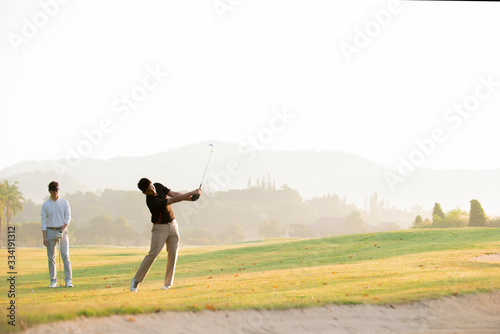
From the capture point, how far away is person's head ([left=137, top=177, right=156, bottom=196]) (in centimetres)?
1269

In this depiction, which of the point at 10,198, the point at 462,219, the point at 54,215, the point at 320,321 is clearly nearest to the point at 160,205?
the point at 54,215

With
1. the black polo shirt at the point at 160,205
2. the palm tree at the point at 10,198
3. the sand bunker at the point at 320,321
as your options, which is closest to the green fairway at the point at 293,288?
the sand bunker at the point at 320,321

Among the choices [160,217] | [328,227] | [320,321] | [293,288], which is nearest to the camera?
[320,321]

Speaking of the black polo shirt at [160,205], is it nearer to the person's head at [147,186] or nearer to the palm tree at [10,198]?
the person's head at [147,186]

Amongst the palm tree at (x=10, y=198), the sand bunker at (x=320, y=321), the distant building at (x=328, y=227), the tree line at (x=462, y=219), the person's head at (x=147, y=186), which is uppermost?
the palm tree at (x=10, y=198)

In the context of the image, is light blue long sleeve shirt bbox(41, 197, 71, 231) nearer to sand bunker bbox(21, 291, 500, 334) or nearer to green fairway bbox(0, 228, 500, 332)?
green fairway bbox(0, 228, 500, 332)

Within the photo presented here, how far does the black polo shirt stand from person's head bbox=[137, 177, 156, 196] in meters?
0.11

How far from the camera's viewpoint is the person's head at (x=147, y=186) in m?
12.7

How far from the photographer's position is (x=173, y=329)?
9438 millimetres

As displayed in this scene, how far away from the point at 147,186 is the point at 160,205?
22.5 inches

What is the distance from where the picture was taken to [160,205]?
1286 centimetres

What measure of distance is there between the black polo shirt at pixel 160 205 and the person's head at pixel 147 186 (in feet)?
0.35

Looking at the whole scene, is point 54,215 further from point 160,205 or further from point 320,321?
point 320,321

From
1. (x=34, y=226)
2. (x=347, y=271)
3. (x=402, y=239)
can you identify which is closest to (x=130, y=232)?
(x=34, y=226)
